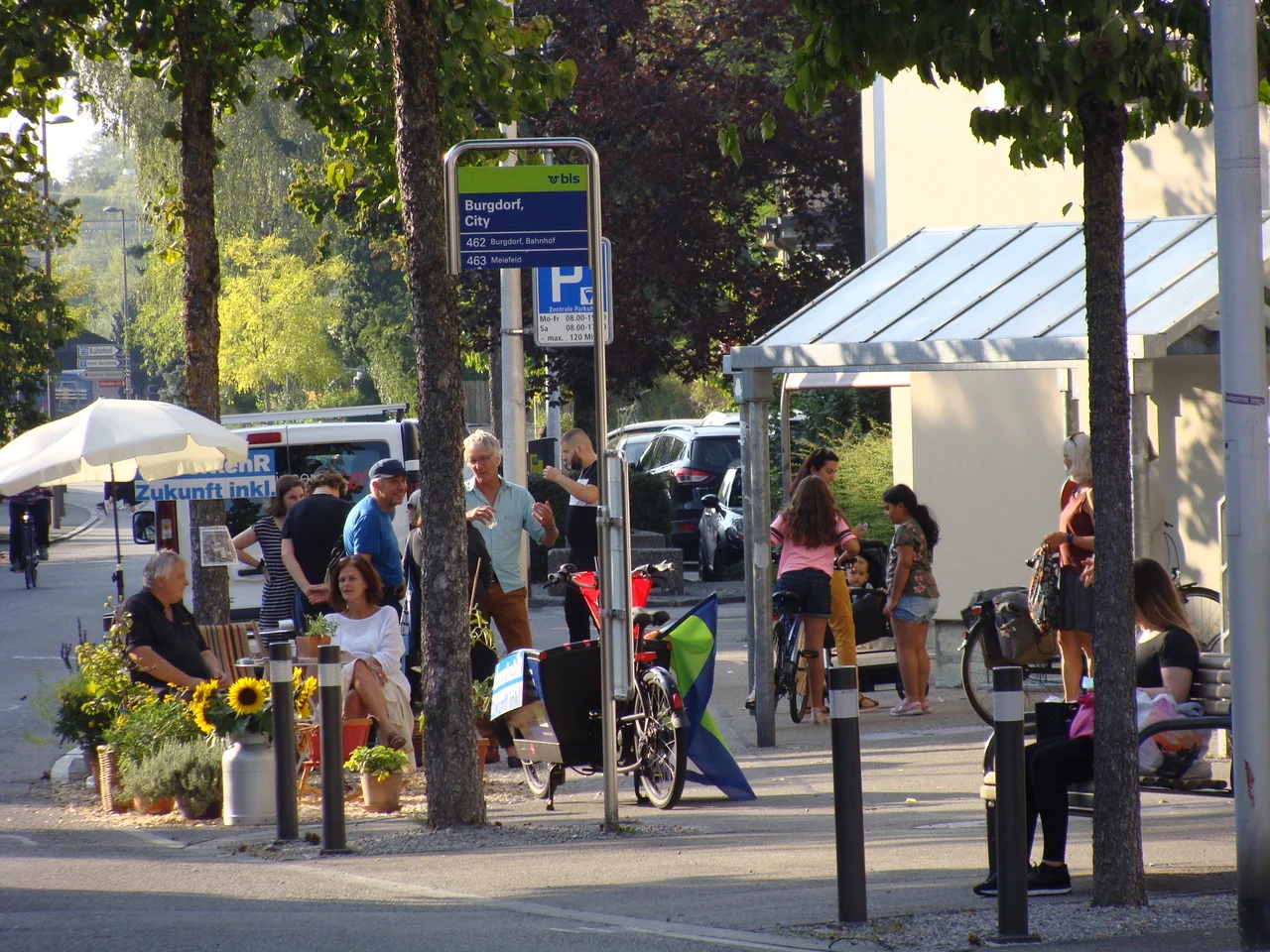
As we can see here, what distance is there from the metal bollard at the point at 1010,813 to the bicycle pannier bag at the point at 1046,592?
5.17 meters

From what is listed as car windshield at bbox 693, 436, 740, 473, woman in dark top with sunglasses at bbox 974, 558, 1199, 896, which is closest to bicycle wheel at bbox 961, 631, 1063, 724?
woman in dark top with sunglasses at bbox 974, 558, 1199, 896

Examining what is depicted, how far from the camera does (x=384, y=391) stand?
59719 millimetres

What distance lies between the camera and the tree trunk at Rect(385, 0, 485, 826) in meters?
7.86

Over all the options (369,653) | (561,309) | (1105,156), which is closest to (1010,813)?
(1105,156)

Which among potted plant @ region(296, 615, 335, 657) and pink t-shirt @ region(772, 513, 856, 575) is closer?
potted plant @ region(296, 615, 335, 657)

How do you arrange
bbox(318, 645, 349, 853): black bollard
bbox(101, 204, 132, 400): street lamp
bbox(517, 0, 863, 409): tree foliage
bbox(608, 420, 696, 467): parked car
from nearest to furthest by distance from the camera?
1. bbox(318, 645, 349, 853): black bollard
2. bbox(517, 0, 863, 409): tree foliage
3. bbox(608, 420, 696, 467): parked car
4. bbox(101, 204, 132, 400): street lamp

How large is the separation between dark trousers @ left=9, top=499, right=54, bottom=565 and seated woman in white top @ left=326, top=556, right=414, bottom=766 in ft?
60.8

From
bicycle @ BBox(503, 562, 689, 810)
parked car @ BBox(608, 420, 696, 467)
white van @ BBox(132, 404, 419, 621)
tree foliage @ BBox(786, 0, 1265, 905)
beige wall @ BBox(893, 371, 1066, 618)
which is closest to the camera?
tree foliage @ BBox(786, 0, 1265, 905)

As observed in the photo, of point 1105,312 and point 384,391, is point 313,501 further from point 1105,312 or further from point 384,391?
point 384,391

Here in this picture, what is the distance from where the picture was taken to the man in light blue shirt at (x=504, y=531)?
10828 mm

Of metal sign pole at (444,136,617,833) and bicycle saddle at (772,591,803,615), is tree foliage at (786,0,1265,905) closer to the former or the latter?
metal sign pole at (444,136,617,833)

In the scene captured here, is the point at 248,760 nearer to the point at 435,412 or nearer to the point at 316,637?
the point at 316,637

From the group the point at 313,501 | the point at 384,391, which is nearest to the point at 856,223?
the point at 313,501

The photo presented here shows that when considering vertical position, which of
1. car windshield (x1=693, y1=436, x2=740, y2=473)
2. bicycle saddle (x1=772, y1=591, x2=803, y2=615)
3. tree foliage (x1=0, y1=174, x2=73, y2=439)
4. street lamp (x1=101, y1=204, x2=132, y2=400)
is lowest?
bicycle saddle (x1=772, y1=591, x2=803, y2=615)
